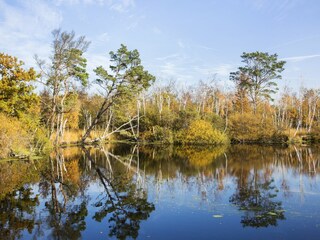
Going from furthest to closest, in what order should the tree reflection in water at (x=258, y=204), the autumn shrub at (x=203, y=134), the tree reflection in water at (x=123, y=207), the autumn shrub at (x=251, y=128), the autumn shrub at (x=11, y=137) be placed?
the autumn shrub at (x=251, y=128), the autumn shrub at (x=203, y=134), the autumn shrub at (x=11, y=137), the tree reflection in water at (x=258, y=204), the tree reflection in water at (x=123, y=207)

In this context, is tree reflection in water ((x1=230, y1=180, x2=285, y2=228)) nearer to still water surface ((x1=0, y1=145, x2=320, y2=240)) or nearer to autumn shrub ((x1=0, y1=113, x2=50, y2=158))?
still water surface ((x1=0, y1=145, x2=320, y2=240))

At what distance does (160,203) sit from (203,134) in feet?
99.1

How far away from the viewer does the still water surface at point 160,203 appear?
814 centimetres

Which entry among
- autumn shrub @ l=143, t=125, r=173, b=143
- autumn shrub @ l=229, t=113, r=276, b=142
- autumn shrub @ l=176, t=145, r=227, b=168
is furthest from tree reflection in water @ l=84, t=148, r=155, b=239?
autumn shrub @ l=229, t=113, r=276, b=142

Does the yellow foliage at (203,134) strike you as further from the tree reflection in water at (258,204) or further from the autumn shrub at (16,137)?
the tree reflection in water at (258,204)

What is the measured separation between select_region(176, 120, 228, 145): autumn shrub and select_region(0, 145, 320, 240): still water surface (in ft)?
71.5

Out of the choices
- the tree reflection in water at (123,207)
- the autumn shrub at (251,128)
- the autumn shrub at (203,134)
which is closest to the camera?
the tree reflection in water at (123,207)

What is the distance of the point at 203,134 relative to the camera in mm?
40625

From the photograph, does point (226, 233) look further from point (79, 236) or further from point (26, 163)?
point (26, 163)

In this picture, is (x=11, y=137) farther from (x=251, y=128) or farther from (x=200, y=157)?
(x=251, y=128)

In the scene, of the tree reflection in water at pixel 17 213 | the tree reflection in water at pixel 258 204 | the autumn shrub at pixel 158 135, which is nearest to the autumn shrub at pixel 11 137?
the tree reflection in water at pixel 17 213

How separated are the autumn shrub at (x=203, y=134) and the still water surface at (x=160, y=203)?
21788 millimetres

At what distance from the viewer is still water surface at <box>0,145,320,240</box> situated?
8.14 metres

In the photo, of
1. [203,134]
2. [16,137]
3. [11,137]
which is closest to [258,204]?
[11,137]
